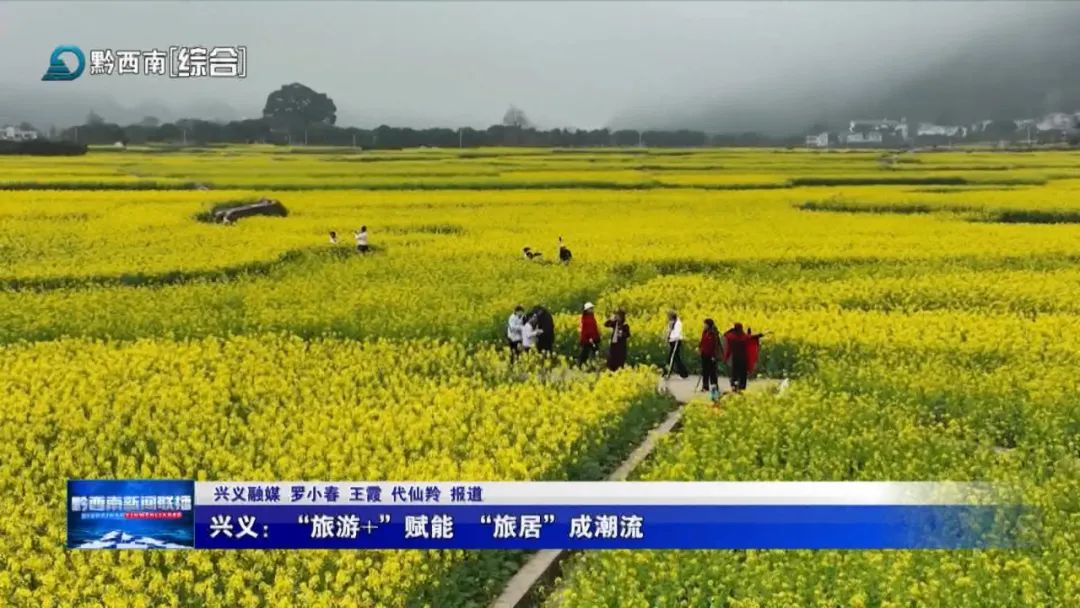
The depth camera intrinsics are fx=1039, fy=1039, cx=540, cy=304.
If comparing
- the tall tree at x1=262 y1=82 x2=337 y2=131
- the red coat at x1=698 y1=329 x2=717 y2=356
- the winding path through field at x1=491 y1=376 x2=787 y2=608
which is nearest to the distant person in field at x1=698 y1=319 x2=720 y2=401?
the red coat at x1=698 y1=329 x2=717 y2=356

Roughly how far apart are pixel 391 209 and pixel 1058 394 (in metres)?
8.04

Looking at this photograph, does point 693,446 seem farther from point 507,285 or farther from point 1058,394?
point 507,285

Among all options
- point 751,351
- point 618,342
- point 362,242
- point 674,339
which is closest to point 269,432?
point 618,342

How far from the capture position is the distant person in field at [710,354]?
274 inches

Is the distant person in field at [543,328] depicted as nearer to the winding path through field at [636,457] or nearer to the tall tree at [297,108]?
the winding path through field at [636,457]

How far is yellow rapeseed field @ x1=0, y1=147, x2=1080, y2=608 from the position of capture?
4.55 m

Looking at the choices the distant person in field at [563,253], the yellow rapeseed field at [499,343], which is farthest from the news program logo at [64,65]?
the distant person in field at [563,253]

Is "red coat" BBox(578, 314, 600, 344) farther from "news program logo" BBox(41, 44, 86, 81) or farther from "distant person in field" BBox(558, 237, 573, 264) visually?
"news program logo" BBox(41, 44, 86, 81)

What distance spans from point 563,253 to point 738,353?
379 centimetres

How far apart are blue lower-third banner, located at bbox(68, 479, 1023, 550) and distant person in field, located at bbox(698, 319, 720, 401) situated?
2419 millimetres

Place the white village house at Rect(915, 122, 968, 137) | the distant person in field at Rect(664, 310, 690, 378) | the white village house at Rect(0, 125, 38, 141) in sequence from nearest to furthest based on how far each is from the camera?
the white village house at Rect(0, 125, 38, 141), the white village house at Rect(915, 122, 968, 137), the distant person in field at Rect(664, 310, 690, 378)

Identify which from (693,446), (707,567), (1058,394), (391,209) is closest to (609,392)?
(693,446)

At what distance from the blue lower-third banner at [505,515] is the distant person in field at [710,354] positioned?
2419 mm

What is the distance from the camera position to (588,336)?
309 inches
